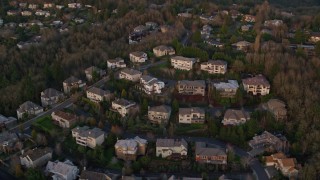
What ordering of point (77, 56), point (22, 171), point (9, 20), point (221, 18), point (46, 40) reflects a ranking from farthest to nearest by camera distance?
point (9, 20) < point (221, 18) < point (46, 40) < point (77, 56) < point (22, 171)

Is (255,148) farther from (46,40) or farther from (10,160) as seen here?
(46,40)

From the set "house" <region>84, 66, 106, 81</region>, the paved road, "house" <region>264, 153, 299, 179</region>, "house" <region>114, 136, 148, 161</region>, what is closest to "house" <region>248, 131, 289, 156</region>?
"house" <region>264, 153, 299, 179</region>

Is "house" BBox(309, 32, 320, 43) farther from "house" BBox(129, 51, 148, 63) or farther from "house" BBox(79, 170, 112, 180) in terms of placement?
"house" BBox(79, 170, 112, 180)

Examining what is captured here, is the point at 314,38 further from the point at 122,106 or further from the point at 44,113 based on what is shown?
the point at 44,113

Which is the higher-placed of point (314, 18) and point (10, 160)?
point (314, 18)

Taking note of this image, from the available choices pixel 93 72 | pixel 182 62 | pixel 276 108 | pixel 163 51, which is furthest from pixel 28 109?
pixel 276 108

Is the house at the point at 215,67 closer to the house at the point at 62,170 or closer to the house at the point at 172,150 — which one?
the house at the point at 172,150

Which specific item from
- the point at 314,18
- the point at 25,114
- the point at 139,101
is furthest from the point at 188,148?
the point at 314,18
